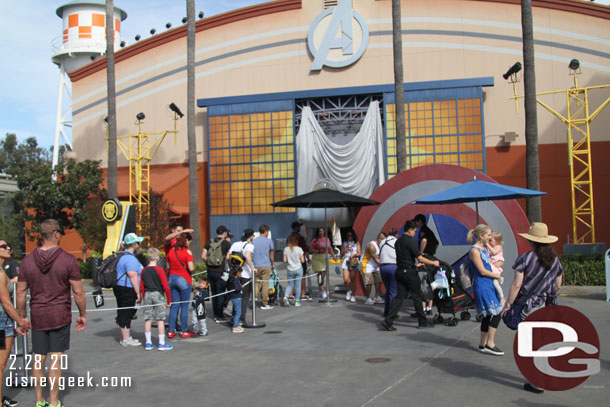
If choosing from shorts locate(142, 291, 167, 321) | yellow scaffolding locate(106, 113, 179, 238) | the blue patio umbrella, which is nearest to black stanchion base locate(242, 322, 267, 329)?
shorts locate(142, 291, 167, 321)

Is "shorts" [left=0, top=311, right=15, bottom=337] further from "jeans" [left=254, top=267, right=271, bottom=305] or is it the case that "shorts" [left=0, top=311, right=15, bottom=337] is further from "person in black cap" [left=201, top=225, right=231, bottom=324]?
"jeans" [left=254, top=267, right=271, bottom=305]

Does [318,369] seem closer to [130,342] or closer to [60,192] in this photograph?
[130,342]

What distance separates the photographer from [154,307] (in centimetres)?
897

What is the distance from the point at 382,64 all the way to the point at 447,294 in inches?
700

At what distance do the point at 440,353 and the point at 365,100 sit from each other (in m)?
19.0

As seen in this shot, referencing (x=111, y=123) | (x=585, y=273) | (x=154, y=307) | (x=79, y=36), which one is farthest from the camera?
(x=79, y=36)

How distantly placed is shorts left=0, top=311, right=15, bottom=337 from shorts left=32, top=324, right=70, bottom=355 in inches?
14.2

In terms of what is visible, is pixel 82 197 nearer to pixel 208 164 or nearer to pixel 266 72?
pixel 208 164

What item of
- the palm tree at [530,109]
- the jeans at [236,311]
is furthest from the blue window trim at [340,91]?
the jeans at [236,311]

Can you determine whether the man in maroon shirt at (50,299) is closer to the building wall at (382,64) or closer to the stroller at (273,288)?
the stroller at (273,288)

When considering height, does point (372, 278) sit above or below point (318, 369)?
above

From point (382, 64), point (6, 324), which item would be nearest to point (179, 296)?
point (6, 324)

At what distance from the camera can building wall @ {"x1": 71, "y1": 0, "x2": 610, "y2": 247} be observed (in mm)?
24234

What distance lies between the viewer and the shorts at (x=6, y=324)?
5953mm
